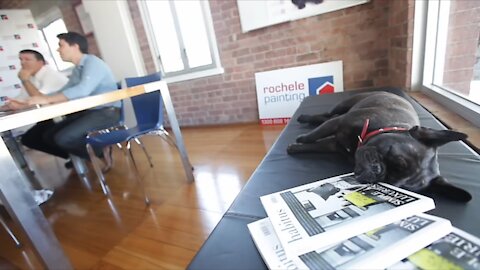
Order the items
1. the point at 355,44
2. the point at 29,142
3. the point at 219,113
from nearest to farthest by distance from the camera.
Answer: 1. the point at 29,142
2. the point at 355,44
3. the point at 219,113

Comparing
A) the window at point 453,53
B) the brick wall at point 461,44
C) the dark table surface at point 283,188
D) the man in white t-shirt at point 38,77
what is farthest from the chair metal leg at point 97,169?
the brick wall at point 461,44

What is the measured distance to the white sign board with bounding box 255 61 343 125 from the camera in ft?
8.34

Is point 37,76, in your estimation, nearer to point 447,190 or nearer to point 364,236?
point 364,236

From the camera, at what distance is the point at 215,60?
3066 millimetres

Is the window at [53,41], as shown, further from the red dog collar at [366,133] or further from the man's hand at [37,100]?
the red dog collar at [366,133]

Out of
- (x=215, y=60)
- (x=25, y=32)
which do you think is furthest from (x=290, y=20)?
(x=25, y=32)

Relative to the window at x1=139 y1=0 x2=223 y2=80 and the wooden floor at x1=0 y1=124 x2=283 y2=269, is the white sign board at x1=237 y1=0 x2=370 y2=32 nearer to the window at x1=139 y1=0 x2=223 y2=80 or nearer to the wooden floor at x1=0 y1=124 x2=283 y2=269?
the window at x1=139 y1=0 x2=223 y2=80

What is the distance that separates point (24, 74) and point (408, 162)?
228 cm

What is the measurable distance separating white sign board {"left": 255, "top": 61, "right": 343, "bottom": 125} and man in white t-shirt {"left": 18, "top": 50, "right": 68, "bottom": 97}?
202 centimetres

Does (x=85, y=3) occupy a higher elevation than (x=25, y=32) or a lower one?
higher

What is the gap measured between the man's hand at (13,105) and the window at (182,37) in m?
2.01

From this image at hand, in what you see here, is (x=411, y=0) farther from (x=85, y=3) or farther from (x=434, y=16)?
(x=85, y=3)

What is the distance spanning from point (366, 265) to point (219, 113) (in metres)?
2.98

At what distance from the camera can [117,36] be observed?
11.2 ft
